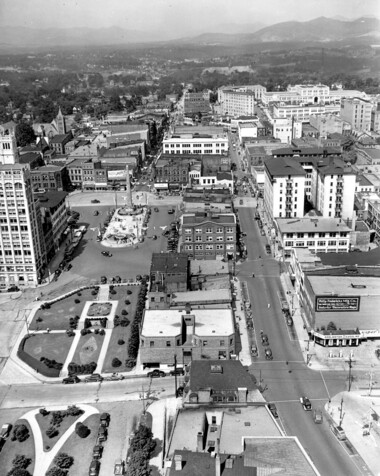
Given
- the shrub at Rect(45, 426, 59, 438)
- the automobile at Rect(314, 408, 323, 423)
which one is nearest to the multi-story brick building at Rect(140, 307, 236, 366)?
the automobile at Rect(314, 408, 323, 423)

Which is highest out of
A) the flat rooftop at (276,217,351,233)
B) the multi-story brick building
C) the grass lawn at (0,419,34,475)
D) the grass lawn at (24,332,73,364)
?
the flat rooftop at (276,217,351,233)

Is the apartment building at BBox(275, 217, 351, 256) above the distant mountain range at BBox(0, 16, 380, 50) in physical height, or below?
below

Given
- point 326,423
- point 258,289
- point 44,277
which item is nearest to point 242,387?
point 326,423

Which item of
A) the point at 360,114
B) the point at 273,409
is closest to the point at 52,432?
the point at 273,409

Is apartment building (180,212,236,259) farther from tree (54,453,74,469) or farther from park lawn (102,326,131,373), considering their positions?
tree (54,453,74,469)

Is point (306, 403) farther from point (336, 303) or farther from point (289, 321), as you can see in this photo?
point (289, 321)

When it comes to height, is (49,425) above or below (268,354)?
below

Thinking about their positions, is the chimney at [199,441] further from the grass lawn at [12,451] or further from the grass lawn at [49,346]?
the grass lawn at [49,346]

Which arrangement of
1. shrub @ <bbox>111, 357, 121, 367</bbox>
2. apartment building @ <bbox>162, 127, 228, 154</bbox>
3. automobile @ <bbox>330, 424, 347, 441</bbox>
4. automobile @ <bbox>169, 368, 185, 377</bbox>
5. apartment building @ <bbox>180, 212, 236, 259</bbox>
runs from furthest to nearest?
apartment building @ <bbox>162, 127, 228, 154</bbox> → apartment building @ <bbox>180, 212, 236, 259</bbox> → shrub @ <bbox>111, 357, 121, 367</bbox> → automobile @ <bbox>169, 368, 185, 377</bbox> → automobile @ <bbox>330, 424, 347, 441</bbox>
